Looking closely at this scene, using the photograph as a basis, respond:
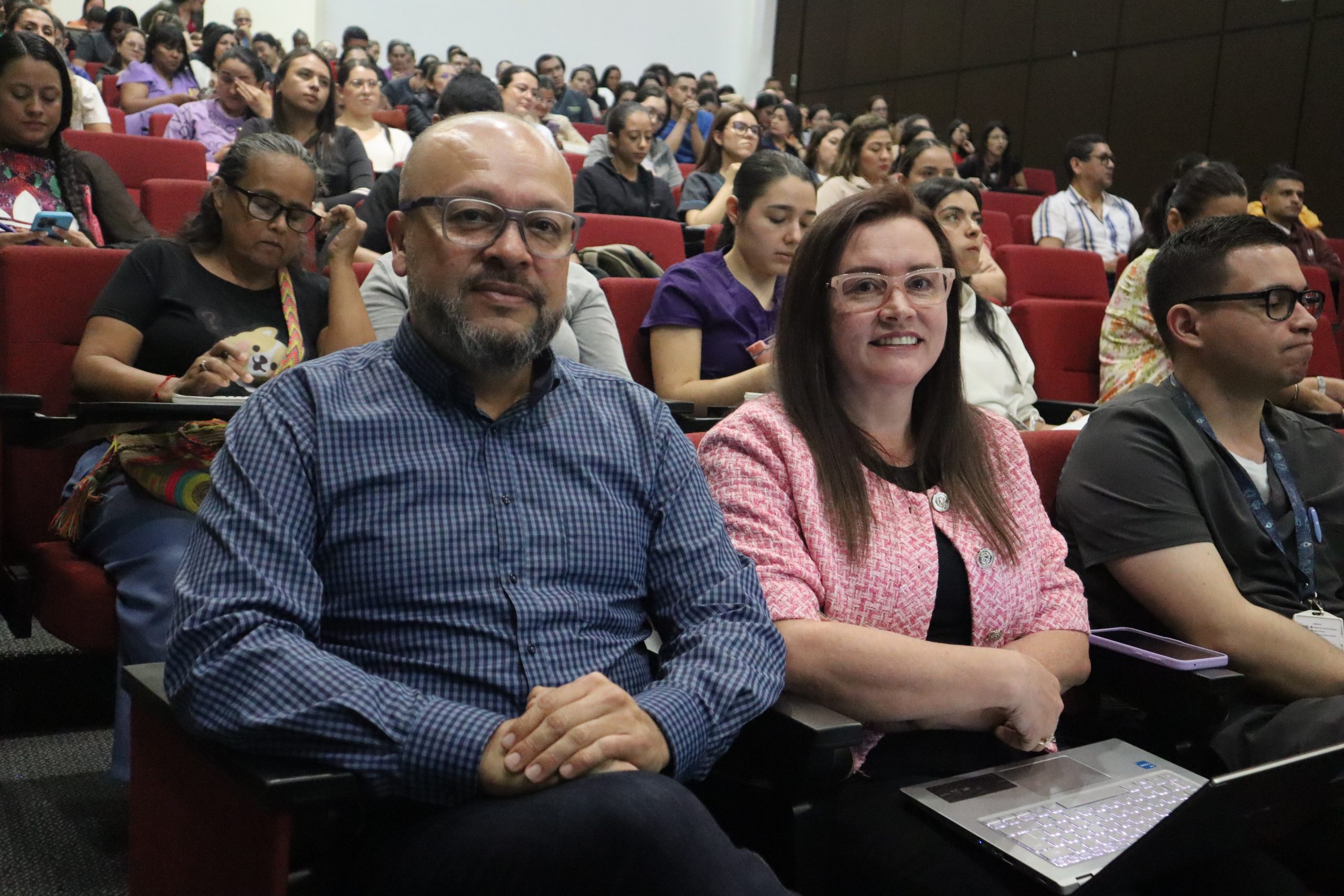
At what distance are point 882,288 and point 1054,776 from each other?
0.62m

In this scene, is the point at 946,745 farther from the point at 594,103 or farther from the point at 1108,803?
the point at 594,103

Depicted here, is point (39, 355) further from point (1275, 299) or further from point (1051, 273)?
point (1051, 273)

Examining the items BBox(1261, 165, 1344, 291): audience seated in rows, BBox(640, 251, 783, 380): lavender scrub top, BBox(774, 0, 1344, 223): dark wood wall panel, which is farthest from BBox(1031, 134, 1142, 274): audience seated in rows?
BBox(640, 251, 783, 380): lavender scrub top

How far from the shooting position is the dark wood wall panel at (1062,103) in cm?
840

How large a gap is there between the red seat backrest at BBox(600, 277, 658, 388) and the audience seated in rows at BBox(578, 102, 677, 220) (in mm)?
1963

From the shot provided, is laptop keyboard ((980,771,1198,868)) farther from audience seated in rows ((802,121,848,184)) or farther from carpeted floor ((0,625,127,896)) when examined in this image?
audience seated in rows ((802,121,848,184))

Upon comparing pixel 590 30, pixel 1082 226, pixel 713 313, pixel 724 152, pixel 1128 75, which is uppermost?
pixel 590 30

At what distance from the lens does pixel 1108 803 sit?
46.7 inches

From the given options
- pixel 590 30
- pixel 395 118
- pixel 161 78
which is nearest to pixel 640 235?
pixel 161 78

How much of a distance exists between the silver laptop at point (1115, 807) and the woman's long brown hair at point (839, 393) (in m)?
0.29

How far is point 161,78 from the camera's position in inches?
245

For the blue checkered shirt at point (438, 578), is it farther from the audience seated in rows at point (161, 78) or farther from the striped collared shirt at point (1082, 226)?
the audience seated in rows at point (161, 78)

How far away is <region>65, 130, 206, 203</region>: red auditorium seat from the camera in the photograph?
149 inches

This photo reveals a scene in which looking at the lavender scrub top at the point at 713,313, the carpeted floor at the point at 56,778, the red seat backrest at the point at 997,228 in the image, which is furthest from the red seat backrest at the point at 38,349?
the red seat backrest at the point at 997,228
